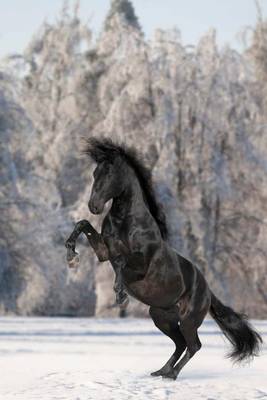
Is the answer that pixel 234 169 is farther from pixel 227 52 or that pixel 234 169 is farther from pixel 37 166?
pixel 37 166

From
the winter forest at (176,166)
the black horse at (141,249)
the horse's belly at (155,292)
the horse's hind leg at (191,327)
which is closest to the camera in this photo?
the black horse at (141,249)

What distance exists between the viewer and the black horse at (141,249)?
6430 millimetres

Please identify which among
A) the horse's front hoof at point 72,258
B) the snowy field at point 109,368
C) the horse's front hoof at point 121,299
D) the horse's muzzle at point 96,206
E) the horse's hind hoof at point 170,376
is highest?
the horse's muzzle at point 96,206

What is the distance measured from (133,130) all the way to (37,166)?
24.3 ft

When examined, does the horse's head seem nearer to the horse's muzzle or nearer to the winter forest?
the horse's muzzle

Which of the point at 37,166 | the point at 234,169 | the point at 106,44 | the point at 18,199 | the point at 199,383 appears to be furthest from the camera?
the point at 37,166

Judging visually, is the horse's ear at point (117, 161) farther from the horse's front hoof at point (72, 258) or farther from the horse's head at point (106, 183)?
the horse's front hoof at point (72, 258)

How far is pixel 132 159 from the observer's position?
22.4 ft

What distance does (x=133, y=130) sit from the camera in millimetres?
22734

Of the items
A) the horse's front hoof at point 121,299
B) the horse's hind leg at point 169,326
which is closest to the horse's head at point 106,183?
the horse's front hoof at point 121,299

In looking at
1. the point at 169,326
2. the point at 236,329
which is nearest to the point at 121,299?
the point at 169,326

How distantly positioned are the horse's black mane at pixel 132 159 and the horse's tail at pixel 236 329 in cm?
108

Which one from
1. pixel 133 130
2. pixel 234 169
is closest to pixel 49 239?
pixel 133 130

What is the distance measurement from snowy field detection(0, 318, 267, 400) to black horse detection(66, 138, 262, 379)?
0.47 metres
